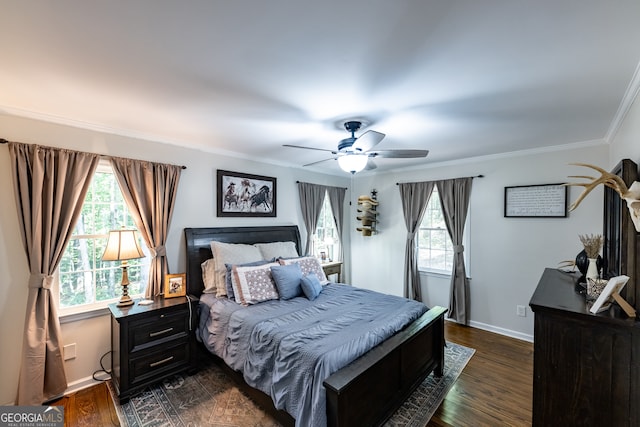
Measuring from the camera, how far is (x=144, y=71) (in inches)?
64.1

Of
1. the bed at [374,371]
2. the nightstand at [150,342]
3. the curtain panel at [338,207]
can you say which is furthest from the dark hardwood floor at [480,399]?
the curtain panel at [338,207]

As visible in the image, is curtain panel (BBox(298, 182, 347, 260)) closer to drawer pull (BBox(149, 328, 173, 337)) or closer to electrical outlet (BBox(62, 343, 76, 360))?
drawer pull (BBox(149, 328, 173, 337))

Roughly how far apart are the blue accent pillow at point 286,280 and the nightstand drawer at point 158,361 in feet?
3.36

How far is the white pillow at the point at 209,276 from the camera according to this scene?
306 centimetres

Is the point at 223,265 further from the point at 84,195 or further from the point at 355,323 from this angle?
the point at 355,323

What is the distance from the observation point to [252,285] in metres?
2.80

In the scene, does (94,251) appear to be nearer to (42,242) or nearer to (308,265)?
(42,242)

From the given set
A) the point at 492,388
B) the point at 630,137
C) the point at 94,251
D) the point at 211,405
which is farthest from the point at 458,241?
the point at 94,251

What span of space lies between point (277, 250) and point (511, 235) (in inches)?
122

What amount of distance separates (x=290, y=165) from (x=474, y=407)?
142 inches

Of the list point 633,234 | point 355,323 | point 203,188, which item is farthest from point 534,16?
point 203,188

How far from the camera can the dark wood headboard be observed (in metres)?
3.12

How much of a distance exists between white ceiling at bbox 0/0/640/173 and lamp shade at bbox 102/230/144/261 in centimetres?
103

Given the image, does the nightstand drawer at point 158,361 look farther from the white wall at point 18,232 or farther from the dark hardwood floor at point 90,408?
the white wall at point 18,232
